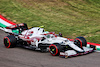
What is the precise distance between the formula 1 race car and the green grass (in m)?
4.33

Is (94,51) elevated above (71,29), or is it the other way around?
(71,29)

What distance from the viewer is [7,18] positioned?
23.3m

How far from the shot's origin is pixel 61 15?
25922mm

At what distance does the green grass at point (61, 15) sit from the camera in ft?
65.8

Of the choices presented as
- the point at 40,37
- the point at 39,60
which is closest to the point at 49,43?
the point at 40,37

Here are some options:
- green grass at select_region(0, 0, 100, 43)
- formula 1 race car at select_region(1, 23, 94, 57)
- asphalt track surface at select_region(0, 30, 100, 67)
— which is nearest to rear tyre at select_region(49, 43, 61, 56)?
formula 1 race car at select_region(1, 23, 94, 57)

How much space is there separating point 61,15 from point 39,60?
1563 centimetres

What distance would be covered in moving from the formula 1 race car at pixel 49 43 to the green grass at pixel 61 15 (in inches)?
170

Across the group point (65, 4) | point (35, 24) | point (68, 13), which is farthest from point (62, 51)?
point (65, 4)

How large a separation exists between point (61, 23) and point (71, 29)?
2.65m

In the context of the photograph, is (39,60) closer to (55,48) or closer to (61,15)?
(55,48)

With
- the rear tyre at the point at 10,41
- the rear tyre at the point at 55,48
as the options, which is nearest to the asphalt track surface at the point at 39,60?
the rear tyre at the point at 55,48

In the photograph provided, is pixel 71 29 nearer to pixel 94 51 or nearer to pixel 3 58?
pixel 94 51

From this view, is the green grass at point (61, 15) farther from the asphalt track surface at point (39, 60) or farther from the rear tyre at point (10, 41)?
the rear tyre at point (10, 41)
